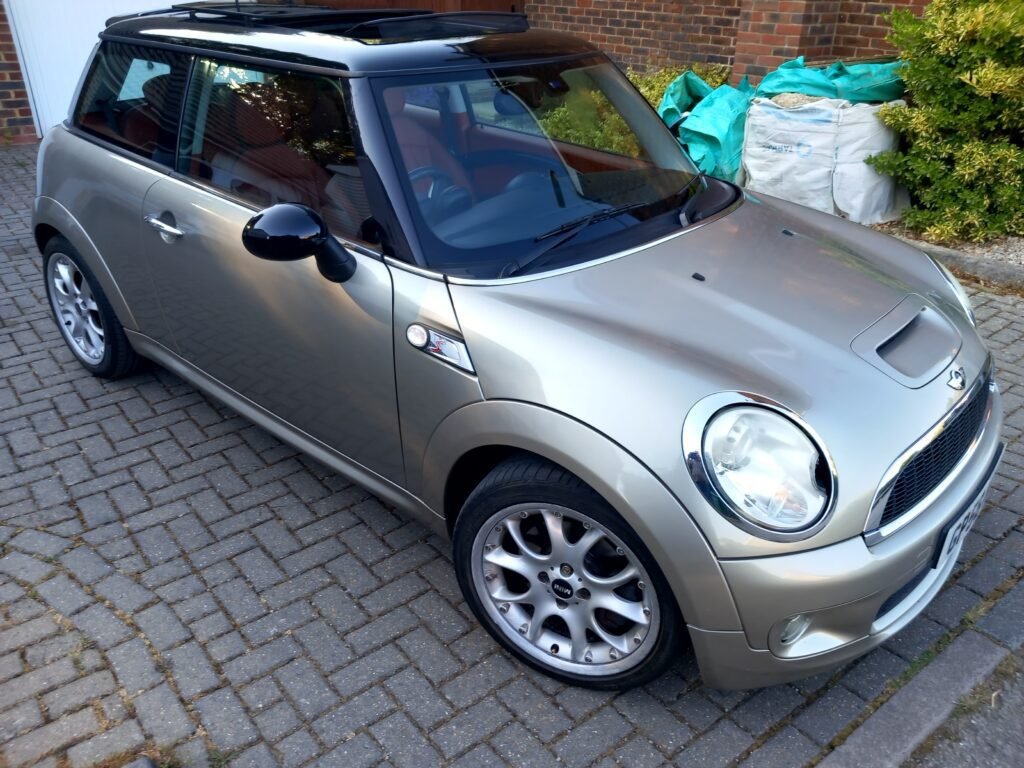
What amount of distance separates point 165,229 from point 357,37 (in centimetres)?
111

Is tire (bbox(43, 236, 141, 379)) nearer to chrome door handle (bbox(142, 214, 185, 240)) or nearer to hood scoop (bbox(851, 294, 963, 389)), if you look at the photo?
chrome door handle (bbox(142, 214, 185, 240))

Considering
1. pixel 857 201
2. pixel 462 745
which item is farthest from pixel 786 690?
pixel 857 201

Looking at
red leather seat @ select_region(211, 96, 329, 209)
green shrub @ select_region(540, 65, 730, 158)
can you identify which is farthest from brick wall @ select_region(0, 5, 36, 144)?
green shrub @ select_region(540, 65, 730, 158)

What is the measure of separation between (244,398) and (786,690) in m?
2.29

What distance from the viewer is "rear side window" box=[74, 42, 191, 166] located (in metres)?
3.43

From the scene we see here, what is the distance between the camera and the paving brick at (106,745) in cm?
232

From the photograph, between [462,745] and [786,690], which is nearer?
[462,745]

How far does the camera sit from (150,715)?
2.46 m

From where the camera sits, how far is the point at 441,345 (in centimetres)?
247

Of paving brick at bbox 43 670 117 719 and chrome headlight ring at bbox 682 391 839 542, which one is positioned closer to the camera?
chrome headlight ring at bbox 682 391 839 542

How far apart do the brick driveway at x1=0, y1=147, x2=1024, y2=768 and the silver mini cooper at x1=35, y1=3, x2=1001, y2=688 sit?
0.23 m

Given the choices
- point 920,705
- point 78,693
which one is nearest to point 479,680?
point 78,693

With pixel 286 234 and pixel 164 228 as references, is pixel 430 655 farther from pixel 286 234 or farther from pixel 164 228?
pixel 164 228

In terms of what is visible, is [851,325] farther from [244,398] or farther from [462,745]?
[244,398]
